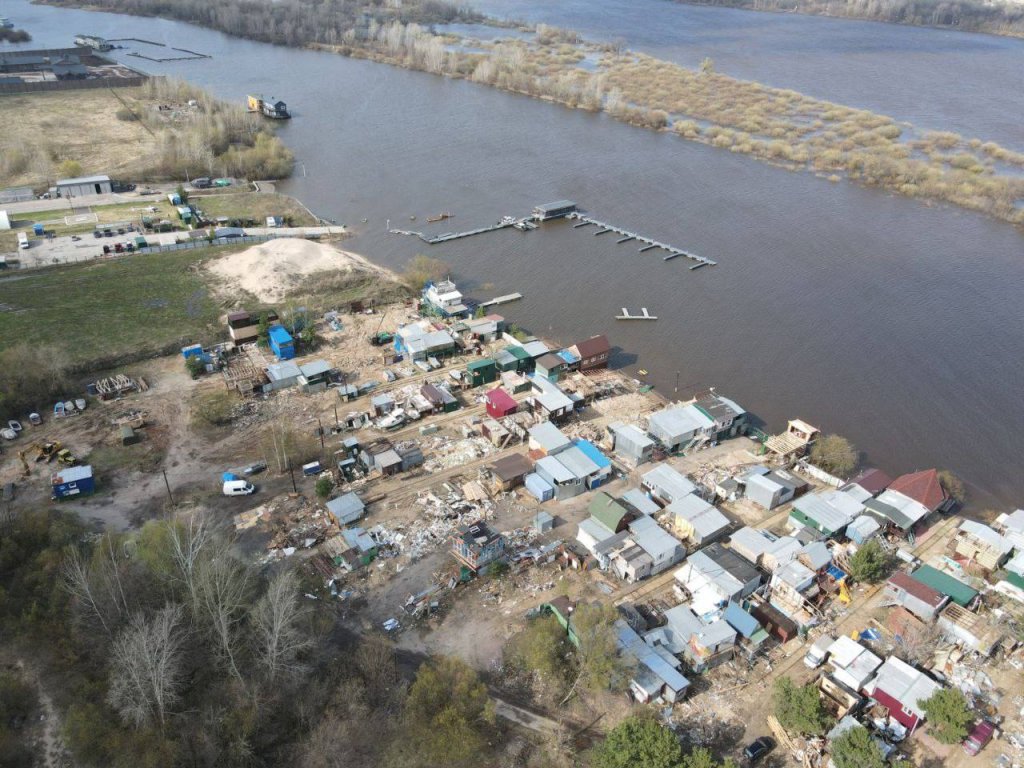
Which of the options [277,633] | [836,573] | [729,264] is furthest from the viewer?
[729,264]

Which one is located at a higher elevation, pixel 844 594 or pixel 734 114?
pixel 734 114

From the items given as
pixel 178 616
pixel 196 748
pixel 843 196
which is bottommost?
pixel 196 748

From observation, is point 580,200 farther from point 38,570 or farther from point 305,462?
point 38,570

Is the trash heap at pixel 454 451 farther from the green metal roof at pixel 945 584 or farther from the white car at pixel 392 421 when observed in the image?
the green metal roof at pixel 945 584

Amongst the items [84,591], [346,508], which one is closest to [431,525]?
[346,508]

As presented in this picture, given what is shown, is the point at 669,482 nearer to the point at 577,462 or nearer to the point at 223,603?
the point at 577,462

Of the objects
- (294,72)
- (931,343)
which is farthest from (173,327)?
(294,72)
